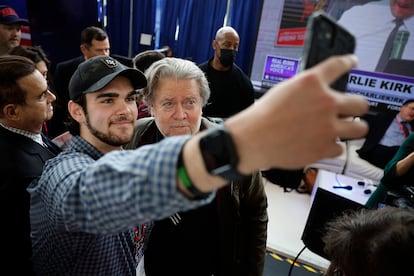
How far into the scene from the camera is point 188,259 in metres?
1.37

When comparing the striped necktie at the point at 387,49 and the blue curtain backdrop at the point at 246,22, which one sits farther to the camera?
the blue curtain backdrop at the point at 246,22

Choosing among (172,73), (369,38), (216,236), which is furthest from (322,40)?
(369,38)

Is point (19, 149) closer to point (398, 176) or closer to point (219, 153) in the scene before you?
point (219, 153)

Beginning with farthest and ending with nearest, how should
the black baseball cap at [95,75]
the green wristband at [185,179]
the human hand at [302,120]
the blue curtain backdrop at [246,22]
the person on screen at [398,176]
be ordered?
the blue curtain backdrop at [246,22], the person on screen at [398,176], the black baseball cap at [95,75], the green wristband at [185,179], the human hand at [302,120]

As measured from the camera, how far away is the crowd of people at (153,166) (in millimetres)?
433

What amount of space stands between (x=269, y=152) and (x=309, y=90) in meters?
0.11

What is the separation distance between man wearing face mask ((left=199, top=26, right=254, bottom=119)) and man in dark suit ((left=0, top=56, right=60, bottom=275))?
1.67 m

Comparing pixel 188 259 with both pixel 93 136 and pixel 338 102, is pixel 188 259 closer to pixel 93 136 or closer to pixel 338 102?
pixel 93 136

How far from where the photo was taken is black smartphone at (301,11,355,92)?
0.43m

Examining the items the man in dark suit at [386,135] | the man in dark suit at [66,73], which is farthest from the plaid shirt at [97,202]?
the man in dark suit at [386,135]

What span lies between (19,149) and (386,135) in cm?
422

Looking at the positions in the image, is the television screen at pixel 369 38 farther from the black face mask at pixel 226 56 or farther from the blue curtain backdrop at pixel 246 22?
the black face mask at pixel 226 56

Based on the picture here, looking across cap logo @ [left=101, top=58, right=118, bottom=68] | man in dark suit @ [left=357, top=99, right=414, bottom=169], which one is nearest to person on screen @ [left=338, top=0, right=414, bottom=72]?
man in dark suit @ [left=357, top=99, right=414, bottom=169]

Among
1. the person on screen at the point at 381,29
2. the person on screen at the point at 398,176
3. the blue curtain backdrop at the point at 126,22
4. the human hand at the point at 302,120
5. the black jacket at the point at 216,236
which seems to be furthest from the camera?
the blue curtain backdrop at the point at 126,22
